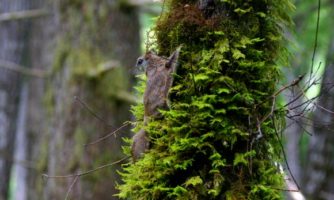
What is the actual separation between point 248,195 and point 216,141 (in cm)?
22

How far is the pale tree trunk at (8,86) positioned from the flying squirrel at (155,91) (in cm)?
653

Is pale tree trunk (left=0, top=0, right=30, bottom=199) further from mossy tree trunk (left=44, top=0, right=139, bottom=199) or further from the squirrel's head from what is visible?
the squirrel's head

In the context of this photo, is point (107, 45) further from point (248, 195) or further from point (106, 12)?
point (248, 195)

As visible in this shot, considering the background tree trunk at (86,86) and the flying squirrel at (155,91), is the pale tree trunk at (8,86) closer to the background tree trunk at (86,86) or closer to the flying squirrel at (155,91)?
the background tree trunk at (86,86)

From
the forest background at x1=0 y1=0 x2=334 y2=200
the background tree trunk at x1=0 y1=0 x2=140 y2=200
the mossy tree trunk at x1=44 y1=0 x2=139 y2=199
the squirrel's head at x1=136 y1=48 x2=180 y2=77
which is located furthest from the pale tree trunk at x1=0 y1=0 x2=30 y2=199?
the squirrel's head at x1=136 y1=48 x2=180 y2=77

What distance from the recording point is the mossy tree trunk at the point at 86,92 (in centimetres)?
521

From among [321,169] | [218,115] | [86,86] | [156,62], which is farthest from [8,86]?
[218,115]

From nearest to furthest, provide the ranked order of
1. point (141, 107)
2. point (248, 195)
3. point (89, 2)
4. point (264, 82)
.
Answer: point (248, 195), point (264, 82), point (141, 107), point (89, 2)

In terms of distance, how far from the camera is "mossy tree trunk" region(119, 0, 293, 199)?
6.11ft

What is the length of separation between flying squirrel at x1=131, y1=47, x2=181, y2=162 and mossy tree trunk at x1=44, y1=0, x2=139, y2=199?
3.16 meters

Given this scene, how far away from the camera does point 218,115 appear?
189cm

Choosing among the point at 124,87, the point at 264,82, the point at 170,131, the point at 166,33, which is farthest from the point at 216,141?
the point at 124,87

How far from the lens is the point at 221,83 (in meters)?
1.92

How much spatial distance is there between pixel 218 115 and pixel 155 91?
270 mm
